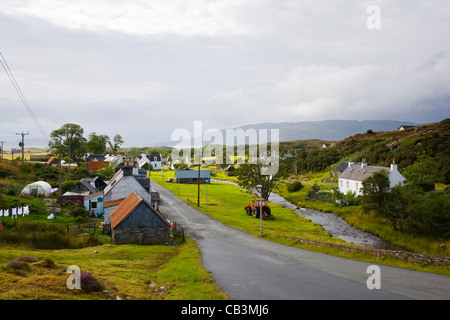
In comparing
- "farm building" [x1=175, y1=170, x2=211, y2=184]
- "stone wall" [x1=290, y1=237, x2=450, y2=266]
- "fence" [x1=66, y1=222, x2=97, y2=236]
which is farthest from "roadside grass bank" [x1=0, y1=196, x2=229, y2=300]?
"farm building" [x1=175, y1=170, x2=211, y2=184]

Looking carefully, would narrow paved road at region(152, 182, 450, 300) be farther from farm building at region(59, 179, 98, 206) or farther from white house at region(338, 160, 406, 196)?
white house at region(338, 160, 406, 196)

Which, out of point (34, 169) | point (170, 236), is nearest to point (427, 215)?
point (170, 236)

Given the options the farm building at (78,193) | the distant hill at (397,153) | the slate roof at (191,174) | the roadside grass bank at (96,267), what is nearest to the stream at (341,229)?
the roadside grass bank at (96,267)

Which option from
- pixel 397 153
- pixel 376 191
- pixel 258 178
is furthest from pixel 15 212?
pixel 397 153

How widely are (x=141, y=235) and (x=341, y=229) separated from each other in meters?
31.1

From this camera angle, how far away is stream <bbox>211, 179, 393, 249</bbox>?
138 feet

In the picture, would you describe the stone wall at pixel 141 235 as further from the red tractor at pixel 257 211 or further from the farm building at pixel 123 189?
the red tractor at pixel 257 211

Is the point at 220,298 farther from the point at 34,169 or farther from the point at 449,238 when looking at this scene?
the point at 34,169

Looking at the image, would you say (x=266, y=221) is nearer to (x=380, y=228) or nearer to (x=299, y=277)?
(x=380, y=228)

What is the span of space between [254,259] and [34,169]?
83963 millimetres

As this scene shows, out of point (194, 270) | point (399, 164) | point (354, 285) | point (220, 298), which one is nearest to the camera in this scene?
point (220, 298)

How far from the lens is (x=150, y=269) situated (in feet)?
77.0

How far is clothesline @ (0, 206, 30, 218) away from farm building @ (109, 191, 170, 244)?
15.4m
